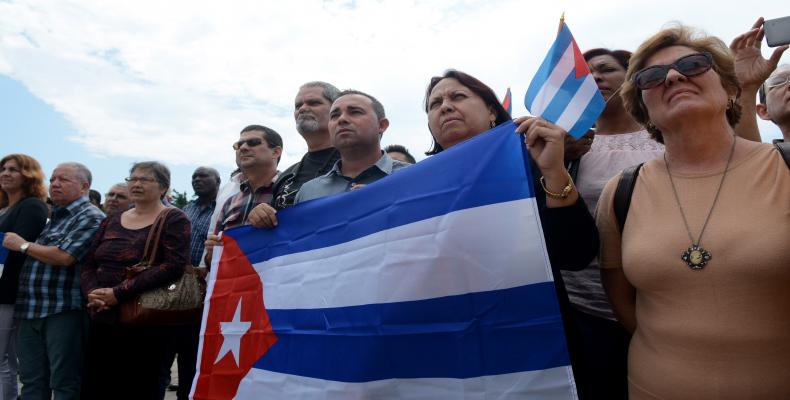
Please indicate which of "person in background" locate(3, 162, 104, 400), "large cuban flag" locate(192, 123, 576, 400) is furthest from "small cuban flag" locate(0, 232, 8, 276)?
"large cuban flag" locate(192, 123, 576, 400)

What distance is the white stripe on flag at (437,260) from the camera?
1.86 metres

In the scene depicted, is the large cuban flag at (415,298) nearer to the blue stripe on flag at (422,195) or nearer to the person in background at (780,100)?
the blue stripe on flag at (422,195)

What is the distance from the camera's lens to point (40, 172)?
504 cm

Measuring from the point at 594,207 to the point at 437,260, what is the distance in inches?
30.6

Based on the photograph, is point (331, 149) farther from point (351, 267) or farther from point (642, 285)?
point (642, 285)

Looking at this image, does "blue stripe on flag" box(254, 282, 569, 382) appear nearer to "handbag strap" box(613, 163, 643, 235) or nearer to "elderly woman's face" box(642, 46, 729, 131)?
"handbag strap" box(613, 163, 643, 235)

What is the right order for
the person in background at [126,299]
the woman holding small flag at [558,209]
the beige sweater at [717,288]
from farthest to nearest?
1. the person in background at [126,299]
2. the woman holding small flag at [558,209]
3. the beige sweater at [717,288]

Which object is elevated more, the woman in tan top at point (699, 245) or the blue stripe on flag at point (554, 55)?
the blue stripe on flag at point (554, 55)

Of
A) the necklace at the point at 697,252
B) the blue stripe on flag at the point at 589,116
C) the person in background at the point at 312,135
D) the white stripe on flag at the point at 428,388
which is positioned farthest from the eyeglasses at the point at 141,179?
the necklace at the point at 697,252

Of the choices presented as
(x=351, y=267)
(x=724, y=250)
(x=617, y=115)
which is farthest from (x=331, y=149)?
(x=724, y=250)

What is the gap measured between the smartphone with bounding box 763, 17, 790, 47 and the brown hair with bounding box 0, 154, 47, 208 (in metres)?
5.69

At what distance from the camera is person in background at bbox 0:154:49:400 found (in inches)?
179

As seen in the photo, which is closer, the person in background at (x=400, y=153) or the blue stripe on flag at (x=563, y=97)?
the blue stripe on flag at (x=563, y=97)

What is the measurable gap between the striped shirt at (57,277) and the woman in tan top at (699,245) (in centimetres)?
433
